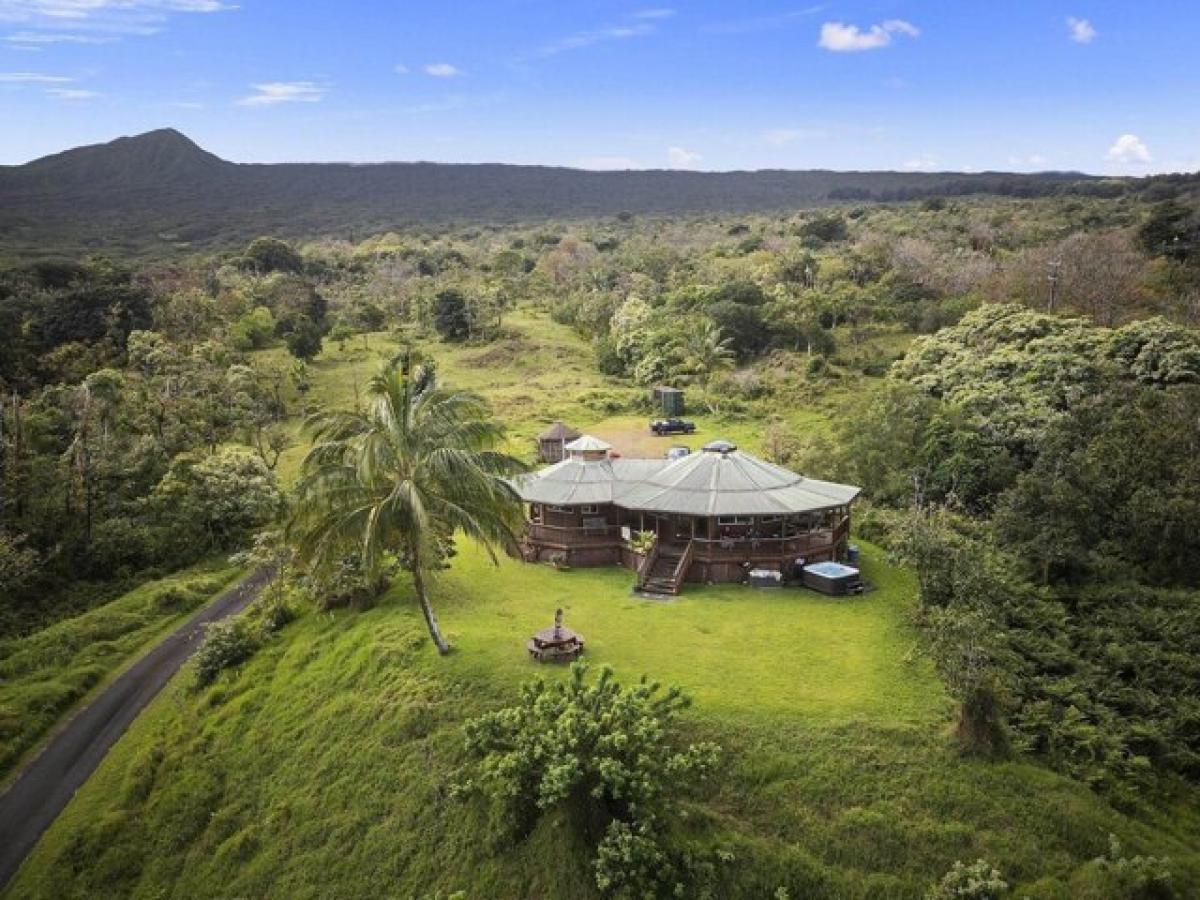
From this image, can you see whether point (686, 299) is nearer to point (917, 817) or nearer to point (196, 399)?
point (196, 399)

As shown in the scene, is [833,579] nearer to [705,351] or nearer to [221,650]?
[221,650]

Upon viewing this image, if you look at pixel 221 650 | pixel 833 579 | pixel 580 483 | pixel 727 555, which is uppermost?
pixel 580 483

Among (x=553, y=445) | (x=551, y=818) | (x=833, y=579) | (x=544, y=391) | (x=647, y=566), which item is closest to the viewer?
(x=551, y=818)

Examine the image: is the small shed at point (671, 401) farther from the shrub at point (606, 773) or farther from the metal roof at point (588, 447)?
the shrub at point (606, 773)

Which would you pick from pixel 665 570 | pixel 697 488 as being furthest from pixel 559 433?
pixel 665 570

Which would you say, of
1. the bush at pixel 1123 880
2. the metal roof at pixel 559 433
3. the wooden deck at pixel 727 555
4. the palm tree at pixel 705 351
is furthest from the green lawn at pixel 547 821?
the palm tree at pixel 705 351

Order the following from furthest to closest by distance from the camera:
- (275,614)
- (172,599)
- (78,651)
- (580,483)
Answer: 1. (172,599)
2. (580,483)
3. (78,651)
4. (275,614)

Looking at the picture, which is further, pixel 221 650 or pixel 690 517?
pixel 690 517
